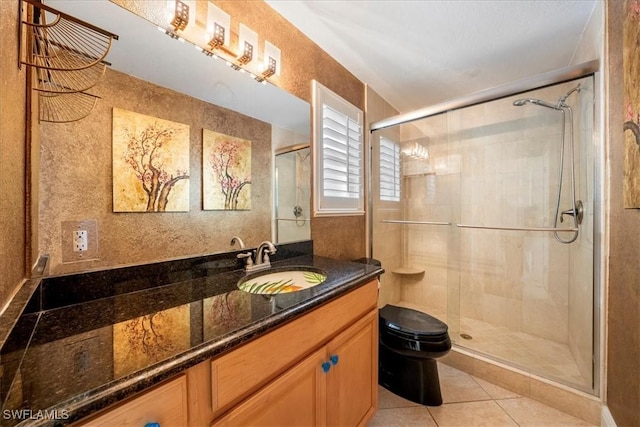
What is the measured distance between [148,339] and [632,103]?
6.23ft

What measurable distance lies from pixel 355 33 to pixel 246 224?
1413mm

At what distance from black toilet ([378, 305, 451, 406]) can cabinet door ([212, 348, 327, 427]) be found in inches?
29.4

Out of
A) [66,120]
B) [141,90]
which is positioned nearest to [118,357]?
[66,120]

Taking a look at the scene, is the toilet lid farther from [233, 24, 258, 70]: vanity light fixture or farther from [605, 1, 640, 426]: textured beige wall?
[233, 24, 258, 70]: vanity light fixture

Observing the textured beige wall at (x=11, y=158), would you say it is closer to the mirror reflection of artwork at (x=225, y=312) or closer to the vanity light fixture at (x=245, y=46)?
the mirror reflection of artwork at (x=225, y=312)

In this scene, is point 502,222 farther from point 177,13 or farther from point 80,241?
point 80,241

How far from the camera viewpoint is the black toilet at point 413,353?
1455 mm

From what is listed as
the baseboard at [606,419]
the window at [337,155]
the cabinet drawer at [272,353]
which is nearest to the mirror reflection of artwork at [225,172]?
the window at [337,155]

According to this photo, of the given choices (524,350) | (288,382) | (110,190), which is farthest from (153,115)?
(524,350)

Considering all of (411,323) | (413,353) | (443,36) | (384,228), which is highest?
(443,36)

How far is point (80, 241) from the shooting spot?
2.69 feet

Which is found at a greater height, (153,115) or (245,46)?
(245,46)

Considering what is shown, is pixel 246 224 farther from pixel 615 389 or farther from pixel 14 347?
pixel 615 389

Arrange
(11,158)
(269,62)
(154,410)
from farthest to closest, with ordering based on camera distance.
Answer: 1. (269,62)
2. (11,158)
3. (154,410)
